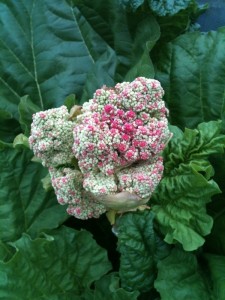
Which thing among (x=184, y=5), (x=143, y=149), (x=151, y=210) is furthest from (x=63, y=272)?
(x=184, y=5)

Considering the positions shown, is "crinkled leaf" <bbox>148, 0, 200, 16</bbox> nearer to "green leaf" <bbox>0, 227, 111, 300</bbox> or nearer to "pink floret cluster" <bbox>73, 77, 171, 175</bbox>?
"pink floret cluster" <bbox>73, 77, 171, 175</bbox>

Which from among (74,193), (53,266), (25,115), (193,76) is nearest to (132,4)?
(193,76)

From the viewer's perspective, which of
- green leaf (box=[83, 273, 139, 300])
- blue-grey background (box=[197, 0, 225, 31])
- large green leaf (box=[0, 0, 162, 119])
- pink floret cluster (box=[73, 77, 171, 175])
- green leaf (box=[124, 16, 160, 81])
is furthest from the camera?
blue-grey background (box=[197, 0, 225, 31])

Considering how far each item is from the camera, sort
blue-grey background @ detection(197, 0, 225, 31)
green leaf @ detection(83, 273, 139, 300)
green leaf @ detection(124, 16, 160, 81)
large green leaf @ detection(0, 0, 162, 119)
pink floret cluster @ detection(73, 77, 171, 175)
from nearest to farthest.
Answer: pink floret cluster @ detection(73, 77, 171, 175)
green leaf @ detection(83, 273, 139, 300)
green leaf @ detection(124, 16, 160, 81)
large green leaf @ detection(0, 0, 162, 119)
blue-grey background @ detection(197, 0, 225, 31)

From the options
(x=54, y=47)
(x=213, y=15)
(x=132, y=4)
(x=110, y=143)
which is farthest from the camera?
(x=213, y=15)

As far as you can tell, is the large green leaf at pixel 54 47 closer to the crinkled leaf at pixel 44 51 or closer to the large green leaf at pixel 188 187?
the crinkled leaf at pixel 44 51

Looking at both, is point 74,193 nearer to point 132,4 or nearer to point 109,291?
point 109,291

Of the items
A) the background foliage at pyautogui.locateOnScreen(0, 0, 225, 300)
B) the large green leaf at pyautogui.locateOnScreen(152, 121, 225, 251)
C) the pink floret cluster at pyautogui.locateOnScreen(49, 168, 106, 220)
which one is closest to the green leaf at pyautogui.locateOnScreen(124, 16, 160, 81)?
the background foliage at pyautogui.locateOnScreen(0, 0, 225, 300)

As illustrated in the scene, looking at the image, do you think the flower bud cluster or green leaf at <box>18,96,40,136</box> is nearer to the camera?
the flower bud cluster
